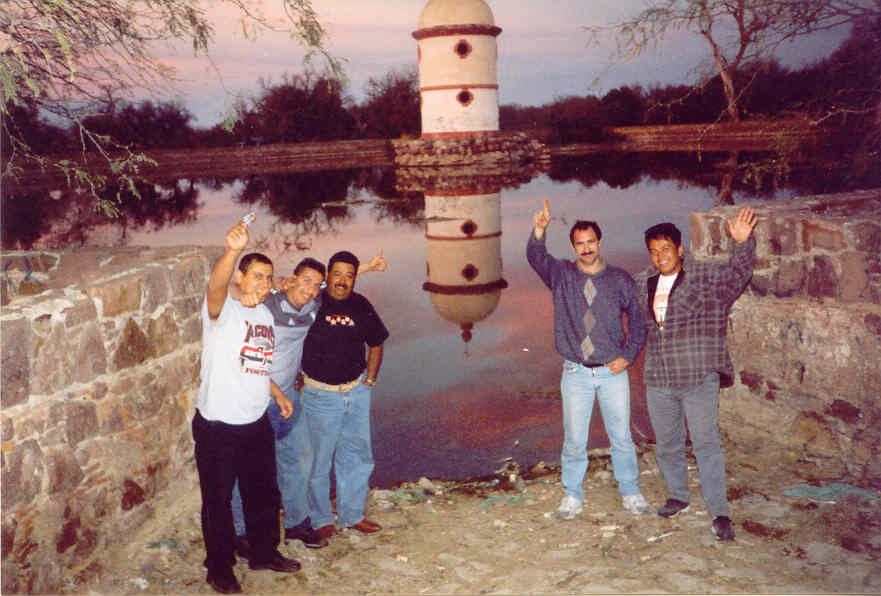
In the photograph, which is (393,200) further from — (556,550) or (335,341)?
(556,550)

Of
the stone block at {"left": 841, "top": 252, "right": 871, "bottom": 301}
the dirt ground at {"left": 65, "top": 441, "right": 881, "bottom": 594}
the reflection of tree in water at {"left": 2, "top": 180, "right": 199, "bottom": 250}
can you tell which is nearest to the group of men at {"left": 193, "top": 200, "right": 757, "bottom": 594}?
the dirt ground at {"left": 65, "top": 441, "right": 881, "bottom": 594}

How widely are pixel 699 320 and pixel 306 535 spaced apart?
8.74 feet

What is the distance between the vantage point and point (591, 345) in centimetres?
454

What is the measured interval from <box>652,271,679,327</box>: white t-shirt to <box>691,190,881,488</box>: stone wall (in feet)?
4.96

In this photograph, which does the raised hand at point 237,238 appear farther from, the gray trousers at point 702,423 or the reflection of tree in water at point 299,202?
the reflection of tree in water at point 299,202

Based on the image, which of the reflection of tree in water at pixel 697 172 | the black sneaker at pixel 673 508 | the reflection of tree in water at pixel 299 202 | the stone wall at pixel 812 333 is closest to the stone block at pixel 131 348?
the black sneaker at pixel 673 508

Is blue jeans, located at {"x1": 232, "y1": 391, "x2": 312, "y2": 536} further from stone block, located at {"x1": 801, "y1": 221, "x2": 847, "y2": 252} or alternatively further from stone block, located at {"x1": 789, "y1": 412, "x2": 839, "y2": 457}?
stone block, located at {"x1": 801, "y1": 221, "x2": 847, "y2": 252}

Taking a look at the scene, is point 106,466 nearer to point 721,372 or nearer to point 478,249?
point 721,372

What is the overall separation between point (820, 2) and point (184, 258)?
599cm

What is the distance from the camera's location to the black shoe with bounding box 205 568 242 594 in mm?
3939

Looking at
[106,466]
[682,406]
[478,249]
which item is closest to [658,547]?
[682,406]

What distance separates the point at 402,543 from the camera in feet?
15.2

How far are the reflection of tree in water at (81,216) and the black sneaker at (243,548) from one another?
42.4 ft

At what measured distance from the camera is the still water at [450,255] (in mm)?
6512
